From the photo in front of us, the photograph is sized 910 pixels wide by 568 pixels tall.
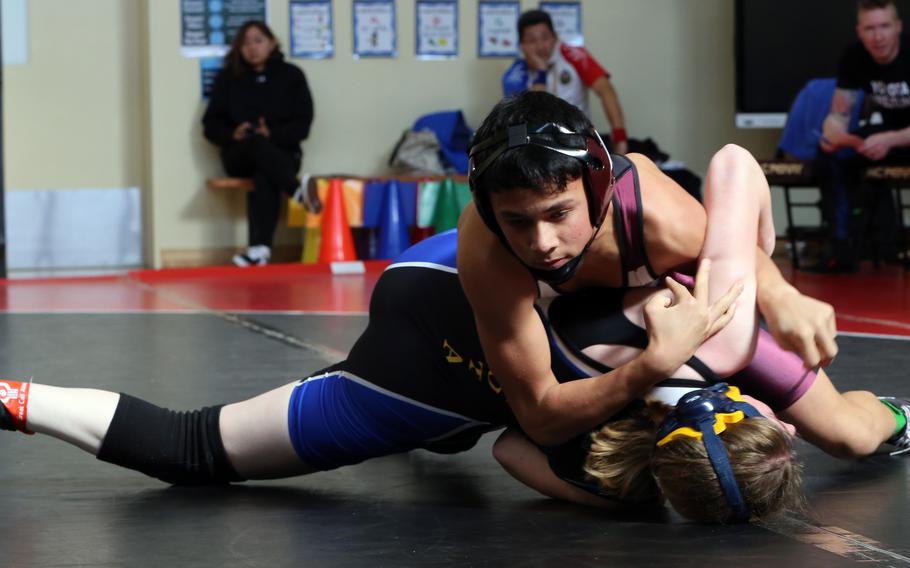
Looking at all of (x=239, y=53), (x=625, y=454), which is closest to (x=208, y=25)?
(x=239, y=53)

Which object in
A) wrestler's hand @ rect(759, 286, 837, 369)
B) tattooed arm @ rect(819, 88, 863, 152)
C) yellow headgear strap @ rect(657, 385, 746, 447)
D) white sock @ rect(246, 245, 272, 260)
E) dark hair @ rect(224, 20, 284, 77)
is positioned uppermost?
dark hair @ rect(224, 20, 284, 77)

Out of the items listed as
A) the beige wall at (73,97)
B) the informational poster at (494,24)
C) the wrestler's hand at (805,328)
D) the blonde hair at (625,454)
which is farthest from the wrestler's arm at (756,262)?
the beige wall at (73,97)

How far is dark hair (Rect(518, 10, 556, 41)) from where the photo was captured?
780cm

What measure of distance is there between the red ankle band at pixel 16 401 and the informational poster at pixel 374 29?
613 cm

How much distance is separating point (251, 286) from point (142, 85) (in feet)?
7.59

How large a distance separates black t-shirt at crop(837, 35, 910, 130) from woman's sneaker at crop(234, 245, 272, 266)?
329 centimetres

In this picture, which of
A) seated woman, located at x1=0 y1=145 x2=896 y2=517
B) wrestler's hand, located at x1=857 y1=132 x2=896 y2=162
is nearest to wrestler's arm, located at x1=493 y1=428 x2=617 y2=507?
seated woman, located at x1=0 y1=145 x2=896 y2=517

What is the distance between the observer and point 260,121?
25.9 feet

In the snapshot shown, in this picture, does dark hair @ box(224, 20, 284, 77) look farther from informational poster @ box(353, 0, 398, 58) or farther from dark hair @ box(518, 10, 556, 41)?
dark hair @ box(518, 10, 556, 41)

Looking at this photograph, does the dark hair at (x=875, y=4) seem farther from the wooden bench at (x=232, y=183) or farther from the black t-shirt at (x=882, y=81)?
the wooden bench at (x=232, y=183)

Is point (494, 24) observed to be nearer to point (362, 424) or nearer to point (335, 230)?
point (335, 230)

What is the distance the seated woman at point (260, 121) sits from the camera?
25.6 feet

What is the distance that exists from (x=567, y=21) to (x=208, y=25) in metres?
2.23

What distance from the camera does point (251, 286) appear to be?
6.67 metres
